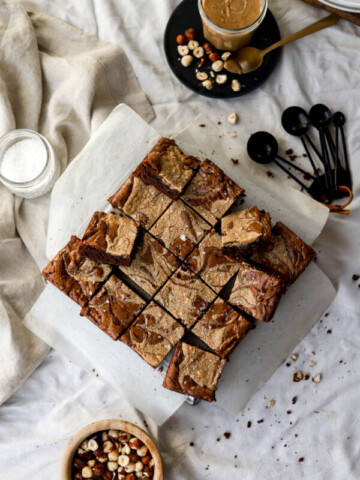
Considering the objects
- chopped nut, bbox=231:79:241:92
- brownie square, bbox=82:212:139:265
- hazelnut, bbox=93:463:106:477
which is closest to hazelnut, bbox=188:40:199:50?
chopped nut, bbox=231:79:241:92

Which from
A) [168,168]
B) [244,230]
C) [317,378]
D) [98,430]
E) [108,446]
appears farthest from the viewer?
[317,378]

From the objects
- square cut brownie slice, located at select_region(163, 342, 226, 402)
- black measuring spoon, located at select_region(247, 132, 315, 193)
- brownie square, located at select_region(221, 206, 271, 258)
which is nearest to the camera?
brownie square, located at select_region(221, 206, 271, 258)

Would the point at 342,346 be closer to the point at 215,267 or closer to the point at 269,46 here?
the point at 215,267

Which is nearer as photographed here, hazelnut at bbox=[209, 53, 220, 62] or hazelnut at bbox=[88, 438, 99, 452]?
hazelnut at bbox=[88, 438, 99, 452]

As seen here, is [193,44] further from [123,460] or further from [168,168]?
[123,460]

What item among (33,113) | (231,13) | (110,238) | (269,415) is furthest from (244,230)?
(33,113)

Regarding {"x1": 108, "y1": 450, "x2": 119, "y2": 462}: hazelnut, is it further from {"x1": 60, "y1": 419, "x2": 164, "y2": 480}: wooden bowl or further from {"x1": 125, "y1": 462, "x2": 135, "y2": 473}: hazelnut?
{"x1": 60, "y1": 419, "x2": 164, "y2": 480}: wooden bowl

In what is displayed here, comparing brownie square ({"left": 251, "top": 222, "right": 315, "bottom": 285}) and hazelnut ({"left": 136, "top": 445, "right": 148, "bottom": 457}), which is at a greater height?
brownie square ({"left": 251, "top": 222, "right": 315, "bottom": 285})

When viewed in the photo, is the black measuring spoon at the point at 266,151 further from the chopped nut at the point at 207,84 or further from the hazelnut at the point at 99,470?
the hazelnut at the point at 99,470
